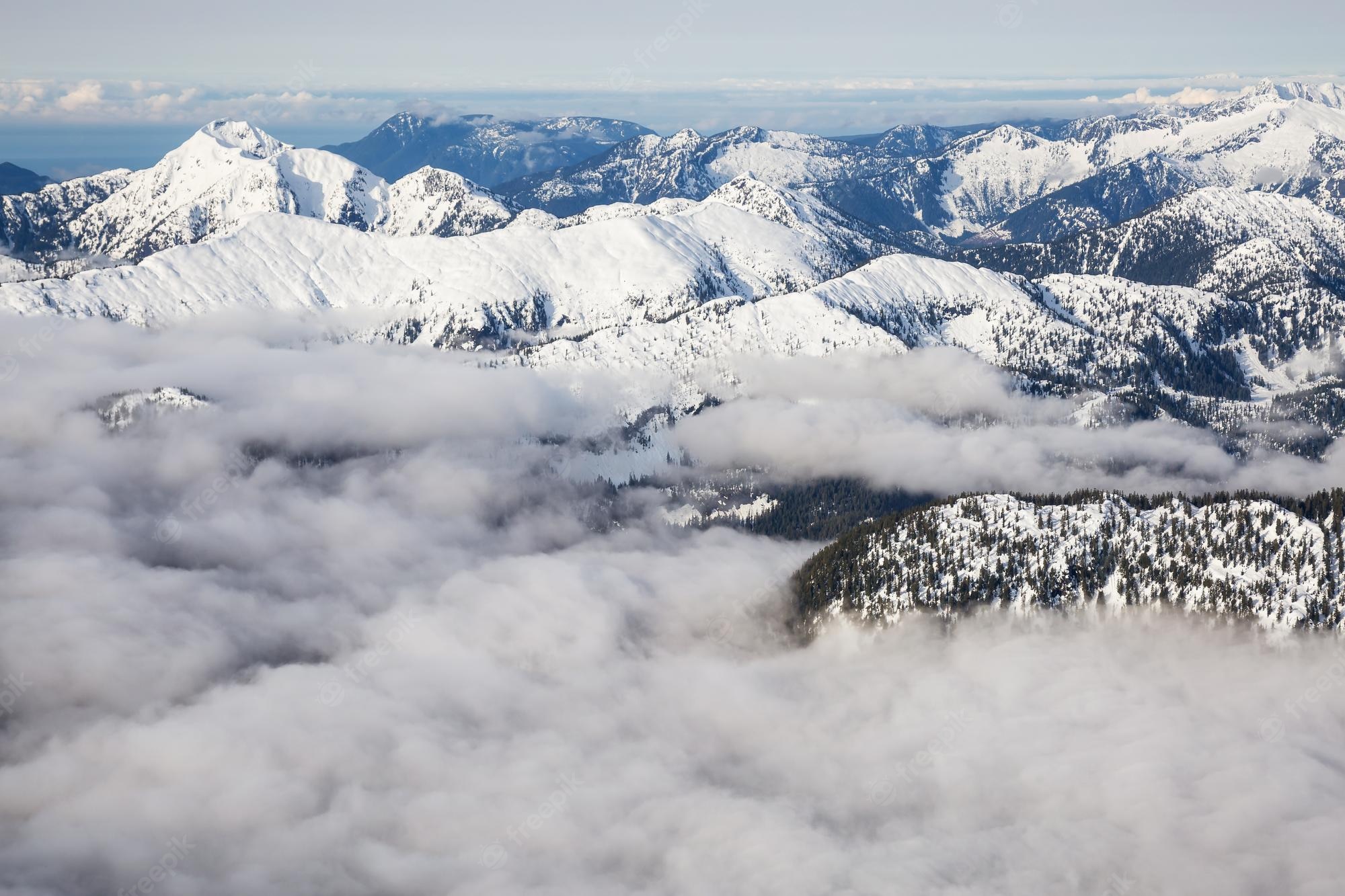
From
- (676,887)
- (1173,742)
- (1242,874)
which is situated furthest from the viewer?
(1173,742)

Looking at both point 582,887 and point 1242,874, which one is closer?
point 1242,874

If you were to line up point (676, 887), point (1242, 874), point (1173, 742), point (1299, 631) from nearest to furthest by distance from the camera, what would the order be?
1. point (1242, 874)
2. point (676, 887)
3. point (1173, 742)
4. point (1299, 631)

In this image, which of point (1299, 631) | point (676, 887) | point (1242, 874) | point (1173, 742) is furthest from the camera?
point (1299, 631)

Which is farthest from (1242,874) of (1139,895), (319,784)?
(319,784)

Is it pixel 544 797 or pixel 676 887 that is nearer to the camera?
pixel 676 887

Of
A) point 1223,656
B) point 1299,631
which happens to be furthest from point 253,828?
point 1299,631

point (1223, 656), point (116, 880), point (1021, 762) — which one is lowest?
point (116, 880)

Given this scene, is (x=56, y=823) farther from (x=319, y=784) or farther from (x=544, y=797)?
(x=544, y=797)

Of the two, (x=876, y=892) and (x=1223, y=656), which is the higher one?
(x=1223, y=656)

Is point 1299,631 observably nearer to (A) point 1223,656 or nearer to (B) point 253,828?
(A) point 1223,656
